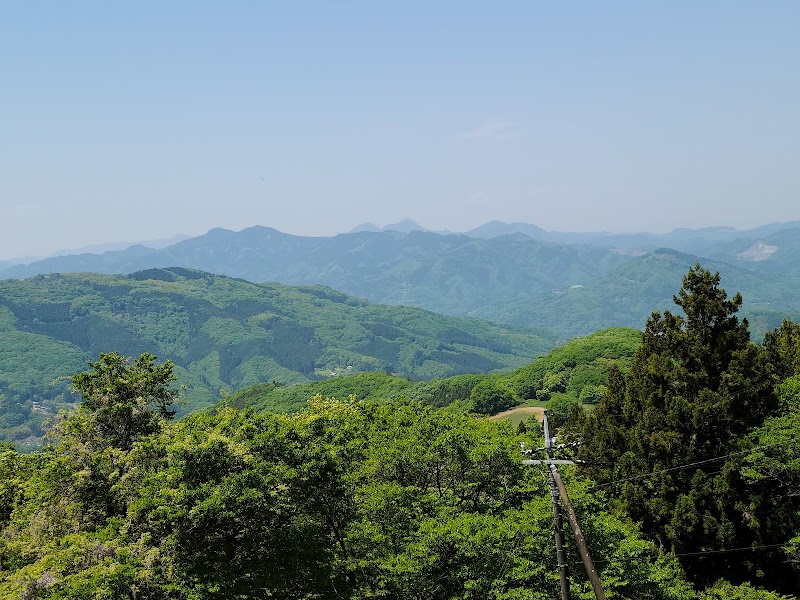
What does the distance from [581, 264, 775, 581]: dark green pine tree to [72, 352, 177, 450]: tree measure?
82.1 feet

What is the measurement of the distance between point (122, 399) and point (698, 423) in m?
28.8

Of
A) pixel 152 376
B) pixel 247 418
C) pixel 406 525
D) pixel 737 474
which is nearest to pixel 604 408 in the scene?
pixel 737 474

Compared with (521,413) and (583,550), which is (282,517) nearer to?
(583,550)

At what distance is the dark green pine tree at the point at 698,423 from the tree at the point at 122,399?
2503 centimetres

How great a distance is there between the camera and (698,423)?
98.6 ft

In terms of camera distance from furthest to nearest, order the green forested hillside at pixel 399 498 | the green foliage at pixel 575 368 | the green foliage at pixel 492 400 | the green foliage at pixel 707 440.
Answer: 1. the green foliage at pixel 575 368
2. the green foliage at pixel 492 400
3. the green foliage at pixel 707 440
4. the green forested hillside at pixel 399 498

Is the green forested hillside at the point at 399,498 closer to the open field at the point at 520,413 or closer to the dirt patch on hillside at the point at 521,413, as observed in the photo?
the open field at the point at 520,413

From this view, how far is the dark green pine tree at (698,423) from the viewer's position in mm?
29266

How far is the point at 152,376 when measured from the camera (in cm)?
2919

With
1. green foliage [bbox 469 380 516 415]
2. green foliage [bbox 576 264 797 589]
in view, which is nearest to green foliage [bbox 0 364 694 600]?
green foliage [bbox 576 264 797 589]

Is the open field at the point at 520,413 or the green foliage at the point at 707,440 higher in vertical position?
the green foliage at the point at 707,440

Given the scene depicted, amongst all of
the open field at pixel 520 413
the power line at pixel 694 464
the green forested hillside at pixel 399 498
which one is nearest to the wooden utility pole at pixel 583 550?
the green forested hillside at pixel 399 498

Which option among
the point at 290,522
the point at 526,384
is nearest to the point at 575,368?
the point at 526,384

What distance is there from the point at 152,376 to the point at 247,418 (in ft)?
20.2
